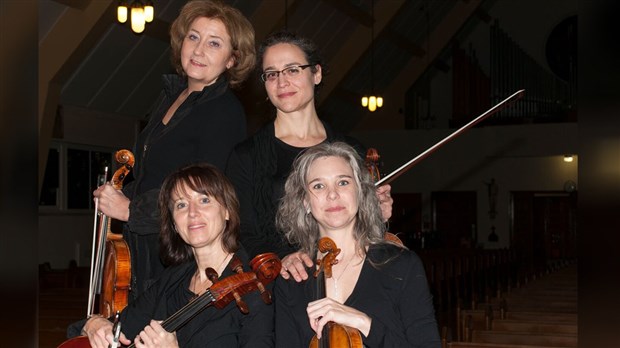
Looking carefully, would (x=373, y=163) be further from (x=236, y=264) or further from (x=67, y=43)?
(x=67, y=43)

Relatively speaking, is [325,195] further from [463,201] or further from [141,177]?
[463,201]

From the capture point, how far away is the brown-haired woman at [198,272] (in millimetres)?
1842

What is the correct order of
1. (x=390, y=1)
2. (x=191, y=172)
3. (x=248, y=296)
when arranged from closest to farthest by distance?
(x=248, y=296) < (x=191, y=172) < (x=390, y=1)

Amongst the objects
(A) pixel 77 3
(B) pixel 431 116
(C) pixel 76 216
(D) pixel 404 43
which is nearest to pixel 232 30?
(A) pixel 77 3

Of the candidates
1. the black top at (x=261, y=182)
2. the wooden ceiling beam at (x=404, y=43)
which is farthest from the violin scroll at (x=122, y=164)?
the wooden ceiling beam at (x=404, y=43)

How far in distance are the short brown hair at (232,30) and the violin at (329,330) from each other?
0.61 m

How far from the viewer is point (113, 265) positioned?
216cm

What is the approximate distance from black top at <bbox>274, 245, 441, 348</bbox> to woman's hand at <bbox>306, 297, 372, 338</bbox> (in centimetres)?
4

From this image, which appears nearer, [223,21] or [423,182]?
[223,21]

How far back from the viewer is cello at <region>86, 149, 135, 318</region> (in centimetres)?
211

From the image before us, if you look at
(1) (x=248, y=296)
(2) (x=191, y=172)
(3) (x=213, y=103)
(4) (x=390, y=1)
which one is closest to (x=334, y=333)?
(1) (x=248, y=296)

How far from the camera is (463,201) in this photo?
1556 centimetres

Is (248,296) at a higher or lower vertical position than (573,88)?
lower

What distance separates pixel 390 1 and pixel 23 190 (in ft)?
40.9
